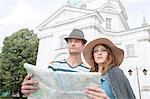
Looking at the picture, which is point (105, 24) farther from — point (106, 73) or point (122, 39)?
point (106, 73)

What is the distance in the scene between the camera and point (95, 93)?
1732 millimetres

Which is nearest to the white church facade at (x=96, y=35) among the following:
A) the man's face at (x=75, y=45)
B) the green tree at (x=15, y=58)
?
the green tree at (x=15, y=58)

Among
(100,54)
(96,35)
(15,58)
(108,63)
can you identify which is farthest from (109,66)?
(15,58)

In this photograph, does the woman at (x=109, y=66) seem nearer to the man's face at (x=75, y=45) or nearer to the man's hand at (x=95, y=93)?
the man's hand at (x=95, y=93)

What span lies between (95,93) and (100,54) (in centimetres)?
66

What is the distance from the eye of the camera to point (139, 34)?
24.3 m

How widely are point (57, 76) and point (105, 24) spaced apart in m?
25.5

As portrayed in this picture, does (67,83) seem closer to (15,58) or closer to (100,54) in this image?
(100,54)

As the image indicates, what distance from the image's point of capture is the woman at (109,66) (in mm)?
1940

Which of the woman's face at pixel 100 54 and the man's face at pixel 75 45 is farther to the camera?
the man's face at pixel 75 45

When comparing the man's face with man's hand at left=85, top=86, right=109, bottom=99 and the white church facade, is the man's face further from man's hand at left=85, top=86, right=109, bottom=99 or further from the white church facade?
the white church facade

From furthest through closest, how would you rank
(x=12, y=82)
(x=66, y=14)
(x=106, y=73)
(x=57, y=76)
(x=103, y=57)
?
(x=12, y=82)
(x=66, y=14)
(x=103, y=57)
(x=106, y=73)
(x=57, y=76)

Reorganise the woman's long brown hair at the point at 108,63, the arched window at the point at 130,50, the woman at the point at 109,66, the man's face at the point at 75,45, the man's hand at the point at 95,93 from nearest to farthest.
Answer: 1. the man's hand at the point at 95,93
2. the woman at the point at 109,66
3. the woman's long brown hair at the point at 108,63
4. the man's face at the point at 75,45
5. the arched window at the point at 130,50

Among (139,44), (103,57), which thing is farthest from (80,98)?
(139,44)
